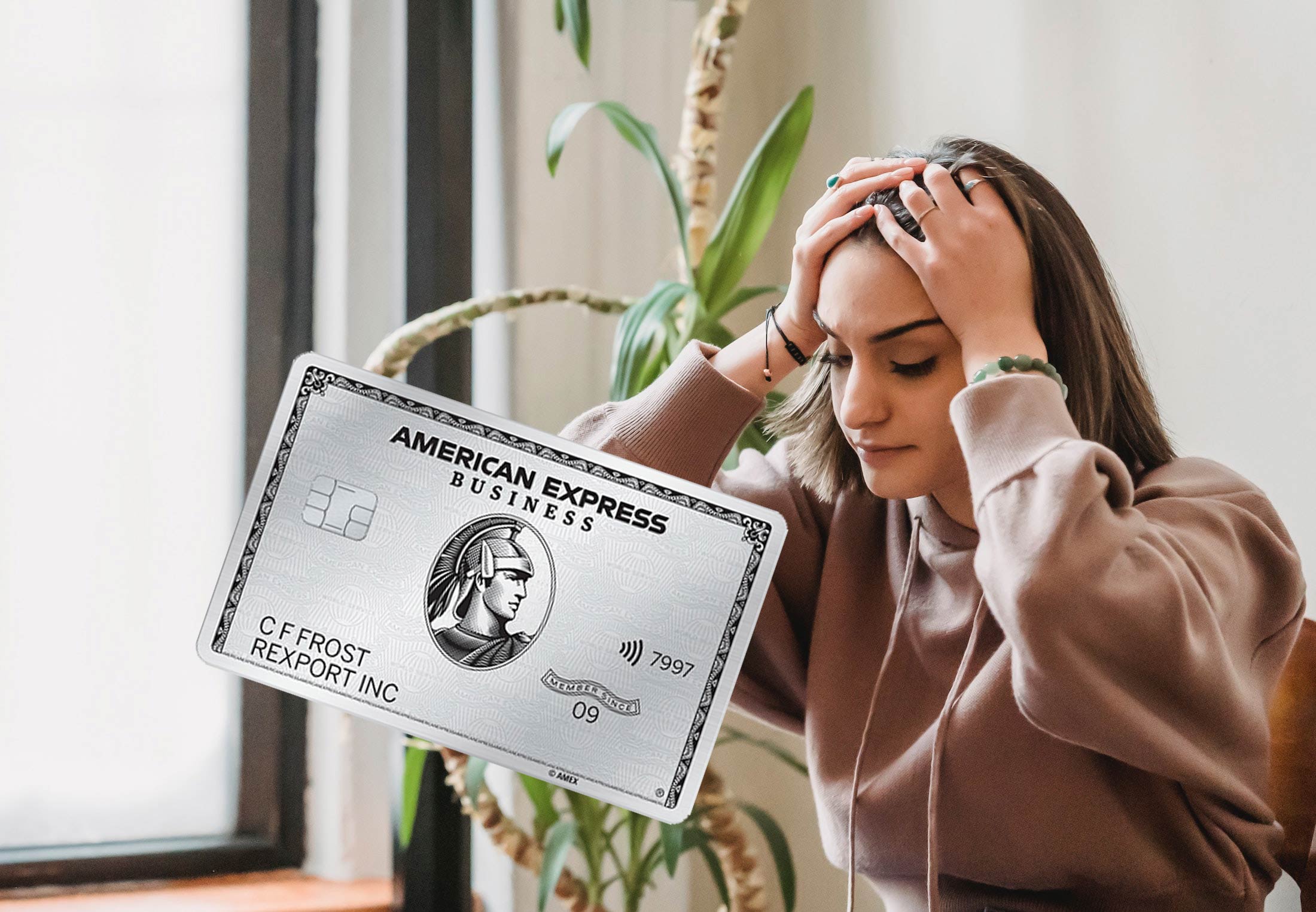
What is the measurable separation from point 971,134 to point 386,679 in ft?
3.38

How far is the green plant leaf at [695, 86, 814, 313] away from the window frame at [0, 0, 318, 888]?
0.75m

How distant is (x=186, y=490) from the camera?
5.51 ft

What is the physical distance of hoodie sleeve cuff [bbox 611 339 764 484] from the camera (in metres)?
0.86

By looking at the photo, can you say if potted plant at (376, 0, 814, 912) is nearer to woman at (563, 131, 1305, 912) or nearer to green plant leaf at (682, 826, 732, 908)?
green plant leaf at (682, 826, 732, 908)

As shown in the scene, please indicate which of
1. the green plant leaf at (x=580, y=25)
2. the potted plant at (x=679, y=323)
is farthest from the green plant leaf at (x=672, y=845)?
the green plant leaf at (x=580, y=25)

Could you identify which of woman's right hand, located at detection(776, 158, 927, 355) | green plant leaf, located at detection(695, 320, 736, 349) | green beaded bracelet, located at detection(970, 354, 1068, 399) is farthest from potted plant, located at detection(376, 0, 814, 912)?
green beaded bracelet, located at detection(970, 354, 1068, 399)

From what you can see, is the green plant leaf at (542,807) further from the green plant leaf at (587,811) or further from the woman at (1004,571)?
the woman at (1004,571)

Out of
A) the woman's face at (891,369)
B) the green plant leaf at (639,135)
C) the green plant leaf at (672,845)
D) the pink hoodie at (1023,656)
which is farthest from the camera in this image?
the green plant leaf at (639,135)

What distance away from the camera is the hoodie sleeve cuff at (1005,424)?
655 millimetres

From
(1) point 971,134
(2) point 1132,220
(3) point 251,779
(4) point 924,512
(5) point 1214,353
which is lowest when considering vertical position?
(3) point 251,779

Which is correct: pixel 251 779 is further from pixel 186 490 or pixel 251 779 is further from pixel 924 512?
pixel 924 512

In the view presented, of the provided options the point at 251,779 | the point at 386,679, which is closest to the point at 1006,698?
the point at 386,679

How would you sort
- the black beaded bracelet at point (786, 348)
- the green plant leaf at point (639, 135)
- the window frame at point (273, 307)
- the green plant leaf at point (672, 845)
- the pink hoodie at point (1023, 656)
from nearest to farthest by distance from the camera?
the pink hoodie at point (1023, 656) < the black beaded bracelet at point (786, 348) < the green plant leaf at point (672, 845) < the green plant leaf at point (639, 135) < the window frame at point (273, 307)

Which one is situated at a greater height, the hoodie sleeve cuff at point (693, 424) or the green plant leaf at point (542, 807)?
the hoodie sleeve cuff at point (693, 424)
